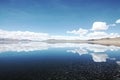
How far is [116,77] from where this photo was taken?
92.0 ft

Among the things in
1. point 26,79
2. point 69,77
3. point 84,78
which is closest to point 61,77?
point 69,77

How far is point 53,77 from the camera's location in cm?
2841

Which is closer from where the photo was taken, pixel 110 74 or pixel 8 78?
pixel 8 78

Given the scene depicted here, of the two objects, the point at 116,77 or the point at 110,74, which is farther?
the point at 110,74

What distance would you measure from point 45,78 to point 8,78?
653 cm

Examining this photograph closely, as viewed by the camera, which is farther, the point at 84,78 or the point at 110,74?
the point at 110,74

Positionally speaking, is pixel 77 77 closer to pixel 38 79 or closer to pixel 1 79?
pixel 38 79

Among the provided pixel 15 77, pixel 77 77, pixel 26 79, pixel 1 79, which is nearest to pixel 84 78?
pixel 77 77

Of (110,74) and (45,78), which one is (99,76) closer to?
(110,74)

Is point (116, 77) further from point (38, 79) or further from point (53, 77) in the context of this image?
point (38, 79)

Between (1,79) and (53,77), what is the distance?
898 cm

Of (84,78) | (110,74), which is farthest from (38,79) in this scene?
(110,74)

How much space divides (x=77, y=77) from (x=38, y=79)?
698 cm

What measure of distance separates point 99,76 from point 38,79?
11196 mm
